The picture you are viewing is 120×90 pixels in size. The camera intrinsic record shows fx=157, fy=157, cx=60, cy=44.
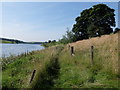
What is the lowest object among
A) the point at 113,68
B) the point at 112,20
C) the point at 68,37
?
the point at 113,68

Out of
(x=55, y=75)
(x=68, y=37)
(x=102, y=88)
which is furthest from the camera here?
(x=68, y=37)

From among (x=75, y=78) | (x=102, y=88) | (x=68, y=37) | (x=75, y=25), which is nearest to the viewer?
(x=102, y=88)

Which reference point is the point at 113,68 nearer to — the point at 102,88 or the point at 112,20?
the point at 102,88

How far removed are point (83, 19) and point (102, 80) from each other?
1305 inches

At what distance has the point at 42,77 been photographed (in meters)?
5.47

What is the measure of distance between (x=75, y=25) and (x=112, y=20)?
34.2 feet

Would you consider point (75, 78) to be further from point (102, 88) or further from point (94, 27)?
point (94, 27)

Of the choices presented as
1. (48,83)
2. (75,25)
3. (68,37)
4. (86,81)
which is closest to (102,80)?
(86,81)

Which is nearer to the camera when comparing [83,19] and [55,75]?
[55,75]

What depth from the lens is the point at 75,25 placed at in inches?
Answer: 1555

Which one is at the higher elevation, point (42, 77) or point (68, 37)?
point (68, 37)

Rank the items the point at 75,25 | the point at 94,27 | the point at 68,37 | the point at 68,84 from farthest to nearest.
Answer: the point at 75,25 → the point at 68,37 → the point at 94,27 → the point at 68,84

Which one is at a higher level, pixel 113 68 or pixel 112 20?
pixel 112 20

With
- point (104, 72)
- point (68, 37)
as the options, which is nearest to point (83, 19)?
point (68, 37)
